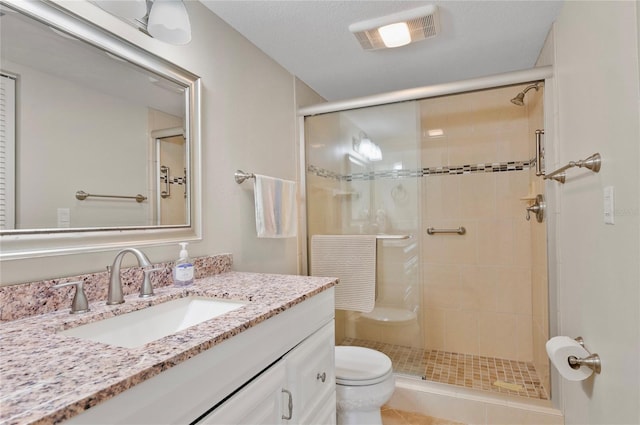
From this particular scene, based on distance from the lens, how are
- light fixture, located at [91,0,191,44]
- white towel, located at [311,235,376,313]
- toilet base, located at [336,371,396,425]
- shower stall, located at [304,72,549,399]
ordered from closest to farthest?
light fixture, located at [91,0,191,44] → toilet base, located at [336,371,396,425] → white towel, located at [311,235,376,313] → shower stall, located at [304,72,549,399]

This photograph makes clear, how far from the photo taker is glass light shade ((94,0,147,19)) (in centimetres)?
111

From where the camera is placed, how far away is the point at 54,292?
3.10ft

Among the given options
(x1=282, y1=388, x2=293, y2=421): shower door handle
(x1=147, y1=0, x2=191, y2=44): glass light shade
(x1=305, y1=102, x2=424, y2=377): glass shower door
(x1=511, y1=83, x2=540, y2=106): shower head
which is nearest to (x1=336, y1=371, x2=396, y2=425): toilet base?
(x1=282, y1=388, x2=293, y2=421): shower door handle

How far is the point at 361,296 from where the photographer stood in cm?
200

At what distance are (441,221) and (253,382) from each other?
2.14 meters

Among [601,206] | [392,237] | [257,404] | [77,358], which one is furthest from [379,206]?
[77,358]

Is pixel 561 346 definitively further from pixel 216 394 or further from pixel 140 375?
pixel 140 375

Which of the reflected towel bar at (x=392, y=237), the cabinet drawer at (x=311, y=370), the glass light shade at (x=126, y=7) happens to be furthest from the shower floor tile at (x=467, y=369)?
the glass light shade at (x=126, y=7)

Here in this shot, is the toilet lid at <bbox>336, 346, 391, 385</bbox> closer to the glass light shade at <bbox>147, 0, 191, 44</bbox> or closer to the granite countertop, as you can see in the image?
the granite countertop

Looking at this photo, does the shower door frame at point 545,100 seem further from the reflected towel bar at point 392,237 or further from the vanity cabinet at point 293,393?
the vanity cabinet at point 293,393

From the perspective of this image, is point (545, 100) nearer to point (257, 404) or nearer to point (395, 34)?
point (395, 34)

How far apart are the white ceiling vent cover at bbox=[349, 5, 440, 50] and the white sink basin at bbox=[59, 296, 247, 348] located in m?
1.46

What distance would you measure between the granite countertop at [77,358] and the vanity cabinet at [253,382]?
0.03 meters

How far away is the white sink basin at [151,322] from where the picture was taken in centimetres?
90
